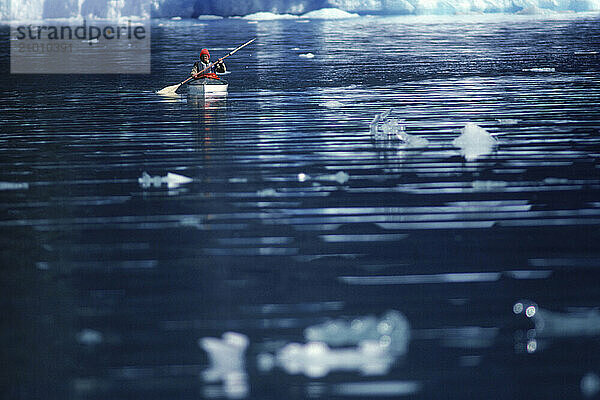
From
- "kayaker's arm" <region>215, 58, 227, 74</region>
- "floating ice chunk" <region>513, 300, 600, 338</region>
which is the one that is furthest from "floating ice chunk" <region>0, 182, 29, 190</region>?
"kayaker's arm" <region>215, 58, 227, 74</region>

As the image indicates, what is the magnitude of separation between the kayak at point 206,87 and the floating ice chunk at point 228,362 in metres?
14.1

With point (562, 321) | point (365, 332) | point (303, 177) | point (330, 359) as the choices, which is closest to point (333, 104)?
point (303, 177)

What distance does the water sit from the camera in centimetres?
420

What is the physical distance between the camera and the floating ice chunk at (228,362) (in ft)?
13.2

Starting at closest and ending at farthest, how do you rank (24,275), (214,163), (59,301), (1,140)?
(59,301), (24,275), (214,163), (1,140)

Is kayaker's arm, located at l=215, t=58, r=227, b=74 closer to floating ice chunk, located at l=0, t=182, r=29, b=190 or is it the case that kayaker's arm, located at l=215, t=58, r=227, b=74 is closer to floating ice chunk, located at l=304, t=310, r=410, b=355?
floating ice chunk, located at l=0, t=182, r=29, b=190

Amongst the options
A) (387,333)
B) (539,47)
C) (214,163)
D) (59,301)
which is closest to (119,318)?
(59,301)

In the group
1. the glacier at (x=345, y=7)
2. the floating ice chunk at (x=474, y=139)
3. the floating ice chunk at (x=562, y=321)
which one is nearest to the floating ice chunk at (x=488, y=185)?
the floating ice chunk at (x=474, y=139)

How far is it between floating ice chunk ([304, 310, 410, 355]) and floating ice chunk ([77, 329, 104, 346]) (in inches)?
41.3

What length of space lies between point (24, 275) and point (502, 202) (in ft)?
12.8

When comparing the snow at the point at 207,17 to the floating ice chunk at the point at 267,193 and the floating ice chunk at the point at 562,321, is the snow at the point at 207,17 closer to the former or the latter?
the floating ice chunk at the point at 267,193

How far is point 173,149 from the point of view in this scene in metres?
11.0

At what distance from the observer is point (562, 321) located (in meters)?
4.75

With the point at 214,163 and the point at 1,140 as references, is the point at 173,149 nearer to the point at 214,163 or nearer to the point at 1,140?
the point at 214,163
